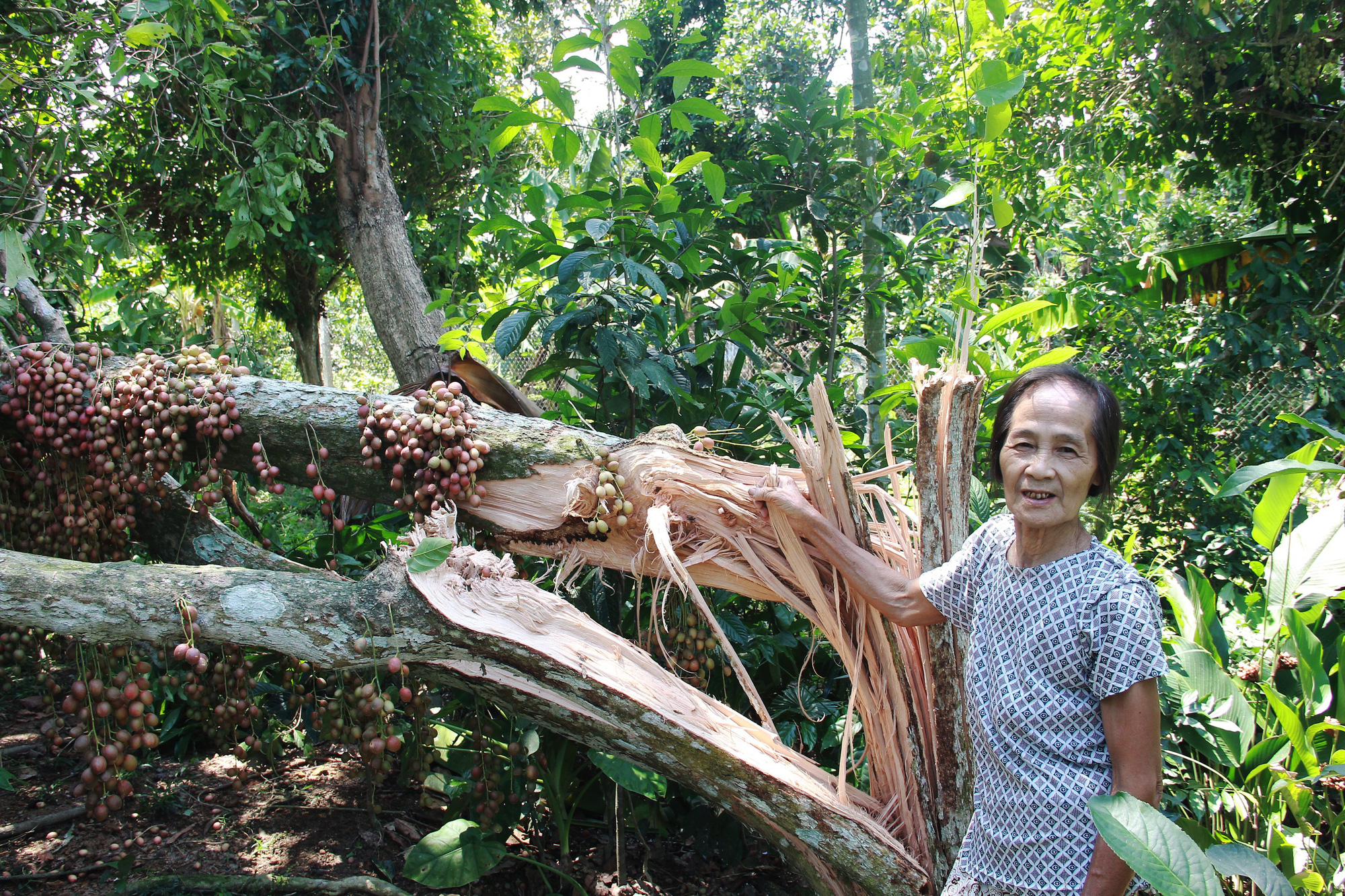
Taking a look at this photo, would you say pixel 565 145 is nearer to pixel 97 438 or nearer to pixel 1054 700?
pixel 97 438

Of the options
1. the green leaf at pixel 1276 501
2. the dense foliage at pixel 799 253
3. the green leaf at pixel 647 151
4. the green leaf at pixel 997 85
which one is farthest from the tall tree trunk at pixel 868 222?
the green leaf at pixel 997 85

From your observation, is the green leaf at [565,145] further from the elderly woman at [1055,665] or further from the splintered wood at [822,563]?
the elderly woman at [1055,665]

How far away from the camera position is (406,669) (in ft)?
6.11

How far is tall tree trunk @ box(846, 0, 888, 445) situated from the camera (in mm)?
3529

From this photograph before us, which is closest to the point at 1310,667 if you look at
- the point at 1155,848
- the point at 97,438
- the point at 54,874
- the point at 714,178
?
the point at 1155,848

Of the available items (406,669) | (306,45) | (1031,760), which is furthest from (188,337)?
(1031,760)

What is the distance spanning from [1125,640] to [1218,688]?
160 centimetres

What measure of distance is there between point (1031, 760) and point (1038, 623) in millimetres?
242

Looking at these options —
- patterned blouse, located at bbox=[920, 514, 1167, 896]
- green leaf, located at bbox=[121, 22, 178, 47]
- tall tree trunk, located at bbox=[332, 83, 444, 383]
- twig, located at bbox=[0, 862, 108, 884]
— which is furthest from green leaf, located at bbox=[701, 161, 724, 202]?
tall tree trunk, located at bbox=[332, 83, 444, 383]

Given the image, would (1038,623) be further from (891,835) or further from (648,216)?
(648,216)

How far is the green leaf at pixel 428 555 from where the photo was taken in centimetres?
177

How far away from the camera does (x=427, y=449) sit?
205cm

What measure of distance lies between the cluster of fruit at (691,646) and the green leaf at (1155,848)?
1.11 metres

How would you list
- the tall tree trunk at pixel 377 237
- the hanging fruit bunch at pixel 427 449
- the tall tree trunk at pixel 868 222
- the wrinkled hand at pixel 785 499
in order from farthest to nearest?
the tall tree trunk at pixel 377 237, the tall tree trunk at pixel 868 222, the hanging fruit bunch at pixel 427 449, the wrinkled hand at pixel 785 499
